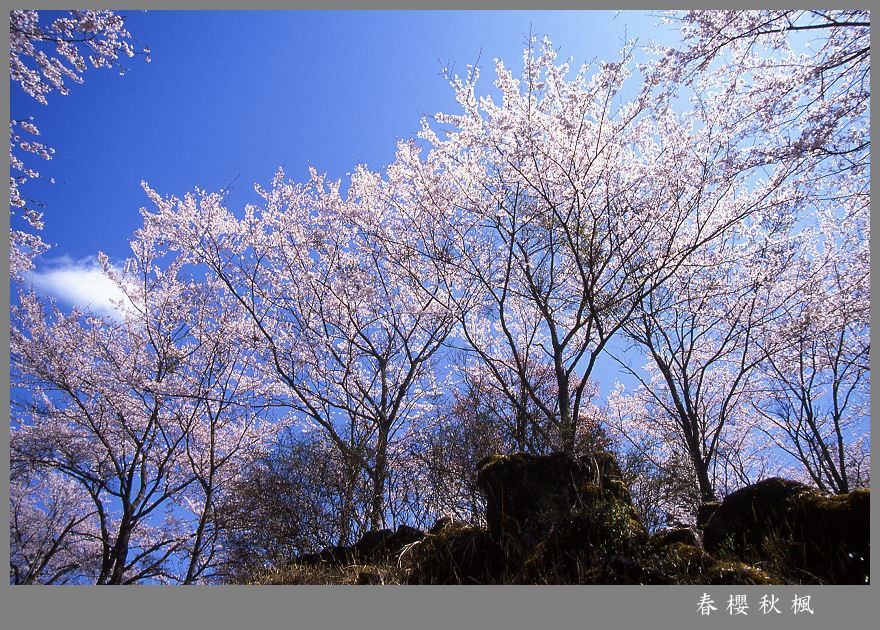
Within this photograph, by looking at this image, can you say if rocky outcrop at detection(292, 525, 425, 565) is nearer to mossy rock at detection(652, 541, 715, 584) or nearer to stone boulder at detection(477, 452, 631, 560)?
stone boulder at detection(477, 452, 631, 560)

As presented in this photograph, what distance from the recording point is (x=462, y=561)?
4066 millimetres

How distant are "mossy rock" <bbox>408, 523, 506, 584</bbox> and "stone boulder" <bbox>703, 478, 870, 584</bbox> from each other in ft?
6.00

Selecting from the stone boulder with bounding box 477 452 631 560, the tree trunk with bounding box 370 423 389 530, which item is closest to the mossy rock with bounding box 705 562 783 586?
the stone boulder with bounding box 477 452 631 560

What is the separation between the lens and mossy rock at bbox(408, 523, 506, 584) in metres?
3.97

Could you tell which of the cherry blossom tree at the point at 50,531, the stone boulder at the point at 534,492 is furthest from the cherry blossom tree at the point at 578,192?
the cherry blossom tree at the point at 50,531

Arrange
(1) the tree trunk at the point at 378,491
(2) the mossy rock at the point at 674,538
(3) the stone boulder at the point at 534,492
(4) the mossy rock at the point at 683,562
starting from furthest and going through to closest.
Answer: (1) the tree trunk at the point at 378,491 < (3) the stone boulder at the point at 534,492 < (2) the mossy rock at the point at 674,538 < (4) the mossy rock at the point at 683,562

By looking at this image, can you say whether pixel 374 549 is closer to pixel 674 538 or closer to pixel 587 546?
pixel 587 546

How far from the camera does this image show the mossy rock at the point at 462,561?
13.0ft

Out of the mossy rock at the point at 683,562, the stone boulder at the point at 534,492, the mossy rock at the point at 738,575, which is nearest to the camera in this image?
the mossy rock at the point at 738,575

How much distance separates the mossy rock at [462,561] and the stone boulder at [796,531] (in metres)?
1.83

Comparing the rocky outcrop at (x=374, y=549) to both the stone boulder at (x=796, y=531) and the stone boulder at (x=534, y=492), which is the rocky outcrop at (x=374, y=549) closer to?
the stone boulder at (x=534, y=492)

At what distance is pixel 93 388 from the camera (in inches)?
423

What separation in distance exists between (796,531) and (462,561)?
8.63 ft

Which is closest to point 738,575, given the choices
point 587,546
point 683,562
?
point 683,562
